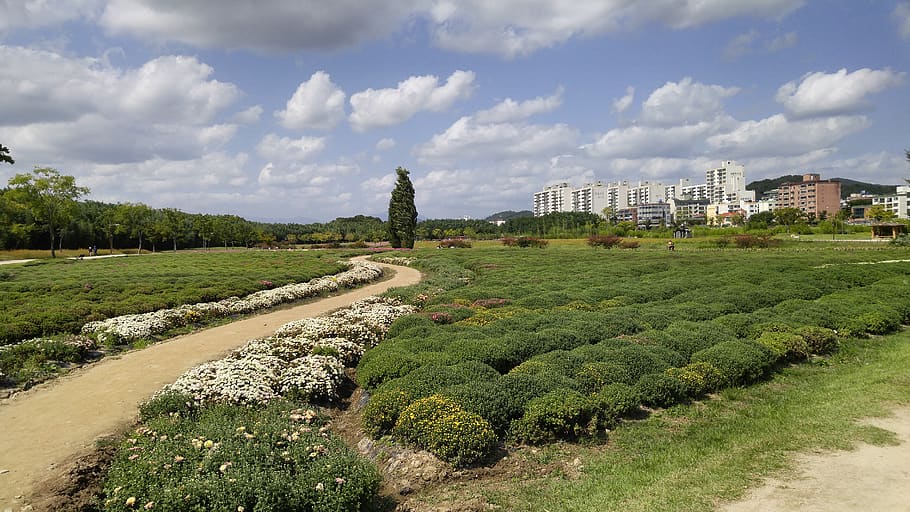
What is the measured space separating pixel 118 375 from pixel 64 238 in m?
87.9

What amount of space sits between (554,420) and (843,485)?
3.94m

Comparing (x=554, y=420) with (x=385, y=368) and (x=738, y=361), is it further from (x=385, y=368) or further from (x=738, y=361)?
(x=738, y=361)

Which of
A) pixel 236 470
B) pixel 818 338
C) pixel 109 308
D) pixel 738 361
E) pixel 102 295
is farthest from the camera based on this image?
pixel 102 295

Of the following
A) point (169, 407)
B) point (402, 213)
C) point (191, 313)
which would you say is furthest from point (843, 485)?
point (402, 213)

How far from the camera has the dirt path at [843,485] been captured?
622cm

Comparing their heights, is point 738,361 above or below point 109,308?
below

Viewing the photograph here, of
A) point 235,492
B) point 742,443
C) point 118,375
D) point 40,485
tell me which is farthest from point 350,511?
point 118,375

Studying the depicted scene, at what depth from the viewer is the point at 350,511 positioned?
5996 mm

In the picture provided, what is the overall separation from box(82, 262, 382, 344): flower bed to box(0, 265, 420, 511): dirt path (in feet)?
3.57

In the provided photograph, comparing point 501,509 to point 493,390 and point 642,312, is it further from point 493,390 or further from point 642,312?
point 642,312

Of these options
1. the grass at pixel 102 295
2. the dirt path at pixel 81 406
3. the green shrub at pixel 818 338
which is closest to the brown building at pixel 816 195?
the green shrub at pixel 818 338

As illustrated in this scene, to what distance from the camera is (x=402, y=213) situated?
69.2 meters

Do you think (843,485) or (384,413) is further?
(384,413)

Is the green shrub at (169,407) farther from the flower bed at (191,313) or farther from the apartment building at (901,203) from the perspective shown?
the apartment building at (901,203)
